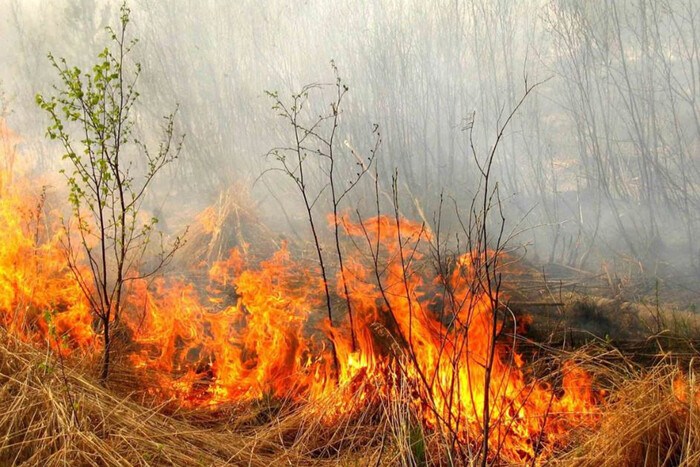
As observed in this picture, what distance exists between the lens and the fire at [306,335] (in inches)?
129

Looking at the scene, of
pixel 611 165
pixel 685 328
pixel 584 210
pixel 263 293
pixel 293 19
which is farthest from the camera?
pixel 293 19

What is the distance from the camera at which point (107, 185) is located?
149 inches

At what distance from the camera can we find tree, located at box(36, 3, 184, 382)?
3518 mm

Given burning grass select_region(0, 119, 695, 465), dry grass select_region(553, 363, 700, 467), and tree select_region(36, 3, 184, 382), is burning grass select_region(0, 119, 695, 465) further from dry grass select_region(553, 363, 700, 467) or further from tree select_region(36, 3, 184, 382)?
tree select_region(36, 3, 184, 382)

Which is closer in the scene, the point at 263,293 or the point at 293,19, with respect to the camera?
the point at 263,293

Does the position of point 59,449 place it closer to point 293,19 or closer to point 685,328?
point 685,328

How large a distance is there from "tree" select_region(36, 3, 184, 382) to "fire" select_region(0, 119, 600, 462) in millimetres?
390

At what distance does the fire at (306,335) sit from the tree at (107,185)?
0.39m

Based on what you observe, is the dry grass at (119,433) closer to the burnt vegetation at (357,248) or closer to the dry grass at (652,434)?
the burnt vegetation at (357,248)

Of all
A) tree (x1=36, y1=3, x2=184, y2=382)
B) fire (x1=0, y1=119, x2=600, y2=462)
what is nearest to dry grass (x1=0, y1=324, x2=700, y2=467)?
fire (x1=0, y1=119, x2=600, y2=462)

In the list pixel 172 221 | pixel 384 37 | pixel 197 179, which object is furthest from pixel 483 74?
pixel 172 221

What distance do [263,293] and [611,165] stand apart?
482 centimetres

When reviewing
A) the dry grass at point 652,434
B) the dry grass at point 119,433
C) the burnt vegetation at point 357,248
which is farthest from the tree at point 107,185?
the dry grass at point 652,434

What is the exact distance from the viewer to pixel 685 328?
146 inches
